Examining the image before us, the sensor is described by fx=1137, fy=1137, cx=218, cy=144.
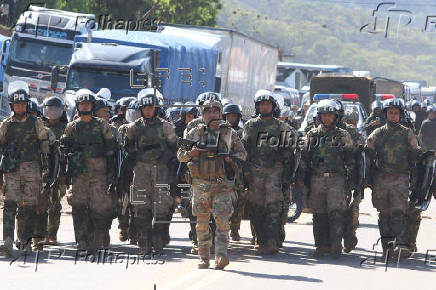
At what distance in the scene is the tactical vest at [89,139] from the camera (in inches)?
522

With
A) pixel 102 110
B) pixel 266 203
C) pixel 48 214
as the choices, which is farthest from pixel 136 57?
pixel 266 203

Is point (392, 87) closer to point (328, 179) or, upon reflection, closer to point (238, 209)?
point (238, 209)

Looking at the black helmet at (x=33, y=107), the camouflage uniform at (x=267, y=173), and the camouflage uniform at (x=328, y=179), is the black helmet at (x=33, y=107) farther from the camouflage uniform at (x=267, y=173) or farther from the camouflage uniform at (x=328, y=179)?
the camouflage uniform at (x=328, y=179)

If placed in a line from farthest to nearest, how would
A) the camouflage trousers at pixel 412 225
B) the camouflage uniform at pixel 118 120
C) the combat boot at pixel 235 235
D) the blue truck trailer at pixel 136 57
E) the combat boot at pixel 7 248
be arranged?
the blue truck trailer at pixel 136 57
the camouflage uniform at pixel 118 120
the combat boot at pixel 235 235
the camouflage trousers at pixel 412 225
the combat boot at pixel 7 248

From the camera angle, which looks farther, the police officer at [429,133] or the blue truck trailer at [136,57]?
the police officer at [429,133]

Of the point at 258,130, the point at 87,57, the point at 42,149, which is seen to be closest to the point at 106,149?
the point at 42,149

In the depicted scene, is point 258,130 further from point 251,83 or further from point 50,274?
point 251,83

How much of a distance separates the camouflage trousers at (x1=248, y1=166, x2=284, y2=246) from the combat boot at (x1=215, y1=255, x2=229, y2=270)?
1645 millimetres

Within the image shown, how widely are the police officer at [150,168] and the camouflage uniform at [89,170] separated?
30 centimetres

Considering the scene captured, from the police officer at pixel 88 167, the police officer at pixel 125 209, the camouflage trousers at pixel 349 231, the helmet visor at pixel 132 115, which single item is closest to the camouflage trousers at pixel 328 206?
the camouflage trousers at pixel 349 231

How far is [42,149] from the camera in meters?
13.1

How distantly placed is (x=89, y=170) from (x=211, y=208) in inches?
71.0

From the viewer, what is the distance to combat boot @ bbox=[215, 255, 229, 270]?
11922mm

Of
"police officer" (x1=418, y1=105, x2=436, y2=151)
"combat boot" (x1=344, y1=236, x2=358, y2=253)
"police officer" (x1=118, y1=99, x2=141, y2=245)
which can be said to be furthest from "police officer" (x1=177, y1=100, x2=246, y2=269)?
"police officer" (x1=418, y1=105, x2=436, y2=151)
